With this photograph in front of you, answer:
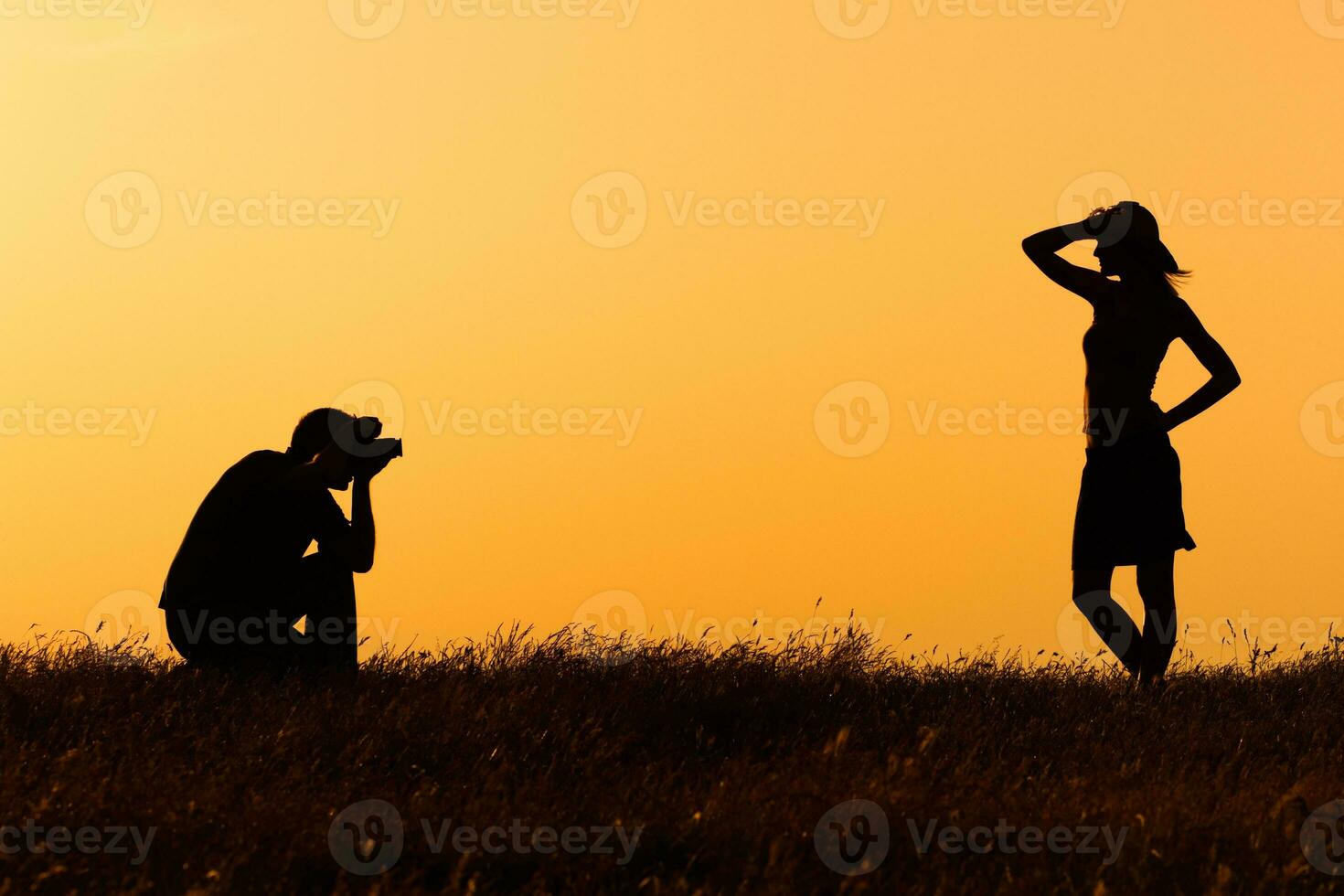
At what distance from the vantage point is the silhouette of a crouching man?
819 centimetres

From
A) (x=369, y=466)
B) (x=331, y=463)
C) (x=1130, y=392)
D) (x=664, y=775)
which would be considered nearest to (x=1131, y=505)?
(x=1130, y=392)

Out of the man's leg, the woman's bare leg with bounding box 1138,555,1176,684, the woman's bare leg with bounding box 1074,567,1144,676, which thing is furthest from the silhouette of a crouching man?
the woman's bare leg with bounding box 1138,555,1176,684

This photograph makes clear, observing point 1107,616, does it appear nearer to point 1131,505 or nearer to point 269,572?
point 1131,505

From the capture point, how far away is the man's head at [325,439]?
326 inches

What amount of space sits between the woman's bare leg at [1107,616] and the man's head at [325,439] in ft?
13.1

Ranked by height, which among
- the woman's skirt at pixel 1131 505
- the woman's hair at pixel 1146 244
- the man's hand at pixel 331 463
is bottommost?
the man's hand at pixel 331 463

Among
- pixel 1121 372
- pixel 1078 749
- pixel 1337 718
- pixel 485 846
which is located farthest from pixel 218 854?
pixel 1337 718

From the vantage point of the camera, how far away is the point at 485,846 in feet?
18.4

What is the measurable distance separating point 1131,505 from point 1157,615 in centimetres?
68

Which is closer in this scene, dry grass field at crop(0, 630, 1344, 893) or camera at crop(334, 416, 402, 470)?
dry grass field at crop(0, 630, 1344, 893)

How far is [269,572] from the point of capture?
8.24 m

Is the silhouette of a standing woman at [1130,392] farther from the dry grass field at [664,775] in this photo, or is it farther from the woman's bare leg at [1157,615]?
the dry grass field at [664,775]

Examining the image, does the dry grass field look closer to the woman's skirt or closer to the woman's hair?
the woman's skirt

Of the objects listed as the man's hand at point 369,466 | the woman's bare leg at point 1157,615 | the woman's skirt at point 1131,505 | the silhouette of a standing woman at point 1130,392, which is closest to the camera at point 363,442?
the man's hand at point 369,466
